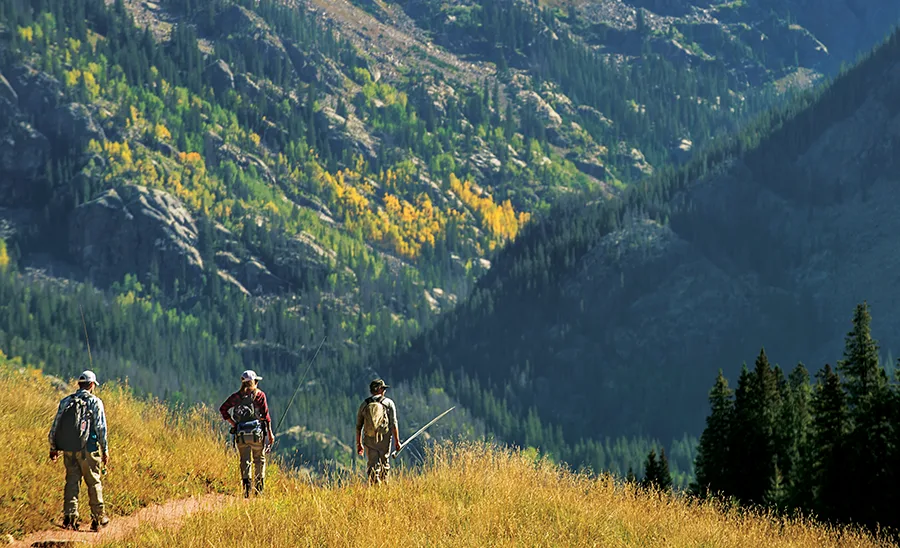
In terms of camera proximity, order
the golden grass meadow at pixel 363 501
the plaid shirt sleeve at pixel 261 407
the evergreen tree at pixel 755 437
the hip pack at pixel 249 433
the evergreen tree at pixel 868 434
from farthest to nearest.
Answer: the evergreen tree at pixel 755 437
the evergreen tree at pixel 868 434
the plaid shirt sleeve at pixel 261 407
the hip pack at pixel 249 433
the golden grass meadow at pixel 363 501

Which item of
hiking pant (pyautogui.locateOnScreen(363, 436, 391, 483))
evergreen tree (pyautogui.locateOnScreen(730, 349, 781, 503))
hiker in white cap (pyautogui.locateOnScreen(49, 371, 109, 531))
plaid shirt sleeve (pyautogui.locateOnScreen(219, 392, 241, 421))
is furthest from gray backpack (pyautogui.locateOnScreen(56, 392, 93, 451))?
evergreen tree (pyautogui.locateOnScreen(730, 349, 781, 503))

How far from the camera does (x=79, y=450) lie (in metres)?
18.7

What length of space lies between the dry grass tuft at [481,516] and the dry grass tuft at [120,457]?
1.74 metres

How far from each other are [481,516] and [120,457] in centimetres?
705

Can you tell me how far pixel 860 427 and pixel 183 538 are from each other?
44.3 meters

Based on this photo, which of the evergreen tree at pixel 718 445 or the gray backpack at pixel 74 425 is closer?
the gray backpack at pixel 74 425


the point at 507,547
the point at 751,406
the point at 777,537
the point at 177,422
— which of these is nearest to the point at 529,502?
the point at 507,547

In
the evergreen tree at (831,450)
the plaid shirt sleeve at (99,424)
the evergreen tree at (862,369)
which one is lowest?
the evergreen tree at (831,450)

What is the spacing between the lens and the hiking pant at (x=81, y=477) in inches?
738

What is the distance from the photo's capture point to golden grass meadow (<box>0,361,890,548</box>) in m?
17.3

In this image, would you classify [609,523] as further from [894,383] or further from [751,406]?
[751,406]

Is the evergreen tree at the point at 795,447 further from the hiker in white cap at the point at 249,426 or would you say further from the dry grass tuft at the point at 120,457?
the hiker in white cap at the point at 249,426

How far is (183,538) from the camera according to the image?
16656mm

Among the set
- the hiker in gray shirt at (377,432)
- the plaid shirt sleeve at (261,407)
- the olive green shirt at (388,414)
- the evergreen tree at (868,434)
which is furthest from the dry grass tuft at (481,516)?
the evergreen tree at (868,434)
